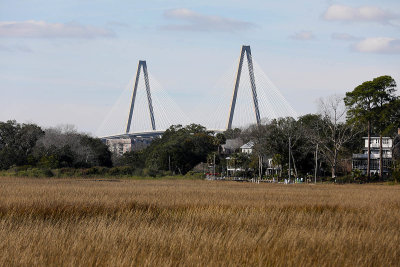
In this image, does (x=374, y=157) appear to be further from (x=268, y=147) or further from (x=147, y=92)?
(x=147, y=92)

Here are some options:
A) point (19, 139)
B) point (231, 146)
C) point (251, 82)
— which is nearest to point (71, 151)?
point (19, 139)

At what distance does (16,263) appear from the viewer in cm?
895

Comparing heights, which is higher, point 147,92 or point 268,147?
point 147,92

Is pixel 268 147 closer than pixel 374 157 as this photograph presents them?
Yes

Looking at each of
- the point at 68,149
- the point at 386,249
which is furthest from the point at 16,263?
the point at 68,149

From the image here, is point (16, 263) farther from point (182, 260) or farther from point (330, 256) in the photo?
point (330, 256)

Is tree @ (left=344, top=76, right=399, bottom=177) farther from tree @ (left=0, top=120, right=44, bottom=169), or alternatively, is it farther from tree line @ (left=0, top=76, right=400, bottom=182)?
tree @ (left=0, top=120, right=44, bottom=169)

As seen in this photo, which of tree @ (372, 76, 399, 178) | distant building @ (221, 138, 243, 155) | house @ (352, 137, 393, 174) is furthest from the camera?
distant building @ (221, 138, 243, 155)

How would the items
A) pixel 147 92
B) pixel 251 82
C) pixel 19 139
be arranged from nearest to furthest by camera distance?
1. pixel 19 139
2. pixel 251 82
3. pixel 147 92

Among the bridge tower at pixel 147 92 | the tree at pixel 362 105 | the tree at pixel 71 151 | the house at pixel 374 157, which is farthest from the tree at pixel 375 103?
the bridge tower at pixel 147 92

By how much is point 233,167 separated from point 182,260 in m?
76.3

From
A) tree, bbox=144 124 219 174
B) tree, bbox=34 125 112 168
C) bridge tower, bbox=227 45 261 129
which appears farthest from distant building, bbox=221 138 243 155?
tree, bbox=34 125 112 168

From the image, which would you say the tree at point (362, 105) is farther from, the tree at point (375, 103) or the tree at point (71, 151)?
the tree at point (71, 151)

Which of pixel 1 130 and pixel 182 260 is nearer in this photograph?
pixel 182 260
